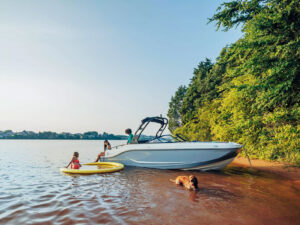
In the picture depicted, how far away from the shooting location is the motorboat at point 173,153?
7.71 meters

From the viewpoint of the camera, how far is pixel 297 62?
21.5 ft

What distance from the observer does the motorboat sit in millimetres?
7711

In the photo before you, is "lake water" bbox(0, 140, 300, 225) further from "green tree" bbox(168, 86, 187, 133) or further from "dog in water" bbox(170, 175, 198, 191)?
"green tree" bbox(168, 86, 187, 133)

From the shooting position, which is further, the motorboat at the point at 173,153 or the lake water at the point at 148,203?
the motorboat at the point at 173,153

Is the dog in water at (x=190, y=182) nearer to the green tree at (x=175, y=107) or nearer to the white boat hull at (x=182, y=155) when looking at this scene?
the white boat hull at (x=182, y=155)

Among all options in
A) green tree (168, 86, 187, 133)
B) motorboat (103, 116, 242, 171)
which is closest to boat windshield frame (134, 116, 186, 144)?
motorboat (103, 116, 242, 171)

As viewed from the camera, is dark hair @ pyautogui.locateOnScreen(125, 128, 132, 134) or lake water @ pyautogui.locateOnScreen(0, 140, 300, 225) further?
dark hair @ pyautogui.locateOnScreen(125, 128, 132, 134)

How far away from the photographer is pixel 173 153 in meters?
8.38

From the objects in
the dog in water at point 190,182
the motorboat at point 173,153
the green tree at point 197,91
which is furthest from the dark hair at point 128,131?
the green tree at point 197,91

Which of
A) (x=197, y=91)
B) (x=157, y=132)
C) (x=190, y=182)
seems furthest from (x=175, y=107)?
(x=190, y=182)

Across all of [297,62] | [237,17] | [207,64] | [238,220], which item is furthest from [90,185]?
[207,64]

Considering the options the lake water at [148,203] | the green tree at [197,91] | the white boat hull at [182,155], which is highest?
the green tree at [197,91]

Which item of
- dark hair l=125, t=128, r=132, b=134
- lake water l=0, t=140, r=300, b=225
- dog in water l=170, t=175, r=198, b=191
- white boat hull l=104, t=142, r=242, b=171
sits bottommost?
lake water l=0, t=140, r=300, b=225

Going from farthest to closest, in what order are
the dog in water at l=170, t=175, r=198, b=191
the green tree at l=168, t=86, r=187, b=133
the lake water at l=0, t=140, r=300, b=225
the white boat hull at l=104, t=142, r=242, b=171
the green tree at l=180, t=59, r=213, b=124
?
the green tree at l=168, t=86, r=187, b=133 < the green tree at l=180, t=59, r=213, b=124 < the white boat hull at l=104, t=142, r=242, b=171 < the dog in water at l=170, t=175, r=198, b=191 < the lake water at l=0, t=140, r=300, b=225
